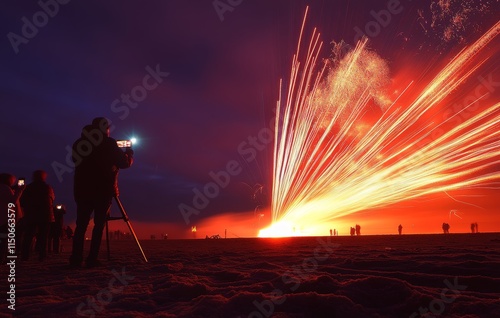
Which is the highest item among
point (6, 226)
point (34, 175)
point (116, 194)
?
point (34, 175)

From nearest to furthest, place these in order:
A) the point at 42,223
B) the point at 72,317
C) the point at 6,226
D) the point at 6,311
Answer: the point at 72,317 < the point at 6,311 < the point at 6,226 < the point at 42,223

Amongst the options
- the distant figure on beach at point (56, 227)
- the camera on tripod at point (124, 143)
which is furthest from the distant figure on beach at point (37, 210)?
the camera on tripod at point (124, 143)

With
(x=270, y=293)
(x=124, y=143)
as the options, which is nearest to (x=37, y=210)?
(x=124, y=143)

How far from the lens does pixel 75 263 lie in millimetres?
5586

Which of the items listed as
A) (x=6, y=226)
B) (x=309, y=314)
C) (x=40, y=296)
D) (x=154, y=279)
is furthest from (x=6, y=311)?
(x=6, y=226)

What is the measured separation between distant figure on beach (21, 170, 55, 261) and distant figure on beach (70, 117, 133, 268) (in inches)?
91.0

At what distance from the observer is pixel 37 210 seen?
7684 mm

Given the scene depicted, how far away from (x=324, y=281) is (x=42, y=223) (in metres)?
6.49

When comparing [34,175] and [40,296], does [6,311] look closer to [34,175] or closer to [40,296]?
[40,296]

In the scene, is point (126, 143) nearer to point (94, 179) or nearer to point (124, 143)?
point (124, 143)

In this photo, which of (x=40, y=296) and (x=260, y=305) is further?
(x=40, y=296)

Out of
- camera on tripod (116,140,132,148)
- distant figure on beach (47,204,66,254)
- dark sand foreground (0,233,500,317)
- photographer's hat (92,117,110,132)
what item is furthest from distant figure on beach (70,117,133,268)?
distant figure on beach (47,204,66,254)

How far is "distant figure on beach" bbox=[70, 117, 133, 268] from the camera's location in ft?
18.5

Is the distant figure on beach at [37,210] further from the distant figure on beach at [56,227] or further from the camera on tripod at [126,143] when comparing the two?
the camera on tripod at [126,143]
